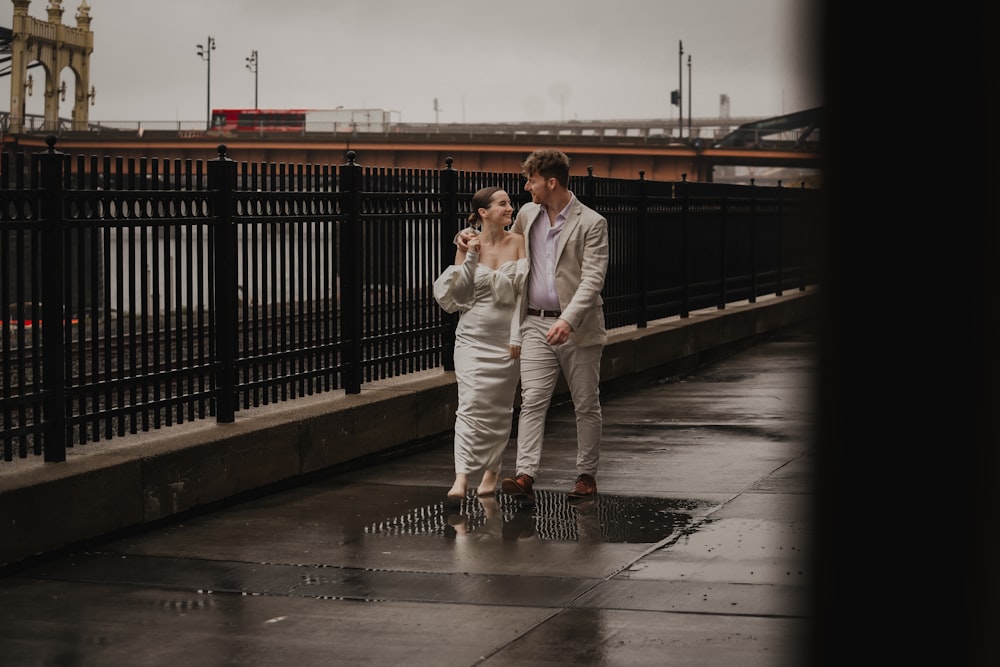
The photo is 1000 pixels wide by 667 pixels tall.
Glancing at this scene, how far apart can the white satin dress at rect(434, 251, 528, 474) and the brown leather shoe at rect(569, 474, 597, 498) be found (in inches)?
17.3

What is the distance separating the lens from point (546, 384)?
745 centimetres

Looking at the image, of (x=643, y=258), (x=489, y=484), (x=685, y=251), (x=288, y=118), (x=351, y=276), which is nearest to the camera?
(x=489, y=484)

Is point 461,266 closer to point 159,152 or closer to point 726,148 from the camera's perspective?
point 726,148

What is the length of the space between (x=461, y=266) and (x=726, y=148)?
7573cm

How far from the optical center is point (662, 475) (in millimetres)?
8180

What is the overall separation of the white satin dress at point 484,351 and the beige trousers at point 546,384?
0.09 metres

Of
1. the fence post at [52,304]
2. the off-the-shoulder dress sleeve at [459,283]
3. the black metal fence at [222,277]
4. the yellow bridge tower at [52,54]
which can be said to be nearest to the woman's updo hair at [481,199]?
the off-the-shoulder dress sleeve at [459,283]

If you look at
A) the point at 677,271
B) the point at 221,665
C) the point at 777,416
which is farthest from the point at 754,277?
the point at 221,665

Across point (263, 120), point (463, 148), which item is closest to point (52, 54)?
point (263, 120)

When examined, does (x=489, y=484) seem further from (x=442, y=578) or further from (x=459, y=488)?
(x=442, y=578)

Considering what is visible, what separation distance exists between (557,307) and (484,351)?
1.53 feet

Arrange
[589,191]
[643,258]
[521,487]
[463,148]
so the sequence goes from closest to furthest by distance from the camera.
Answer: [521,487], [589,191], [643,258], [463,148]

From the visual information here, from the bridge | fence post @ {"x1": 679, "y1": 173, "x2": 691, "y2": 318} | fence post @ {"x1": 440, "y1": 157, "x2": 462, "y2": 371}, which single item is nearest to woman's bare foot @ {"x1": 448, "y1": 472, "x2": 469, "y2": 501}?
fence post @ {"x1": 440, "y1": 157, "x2": 462, "y2": 371}

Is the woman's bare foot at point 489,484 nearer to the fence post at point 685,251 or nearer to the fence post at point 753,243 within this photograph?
the fence post at point 685,251
